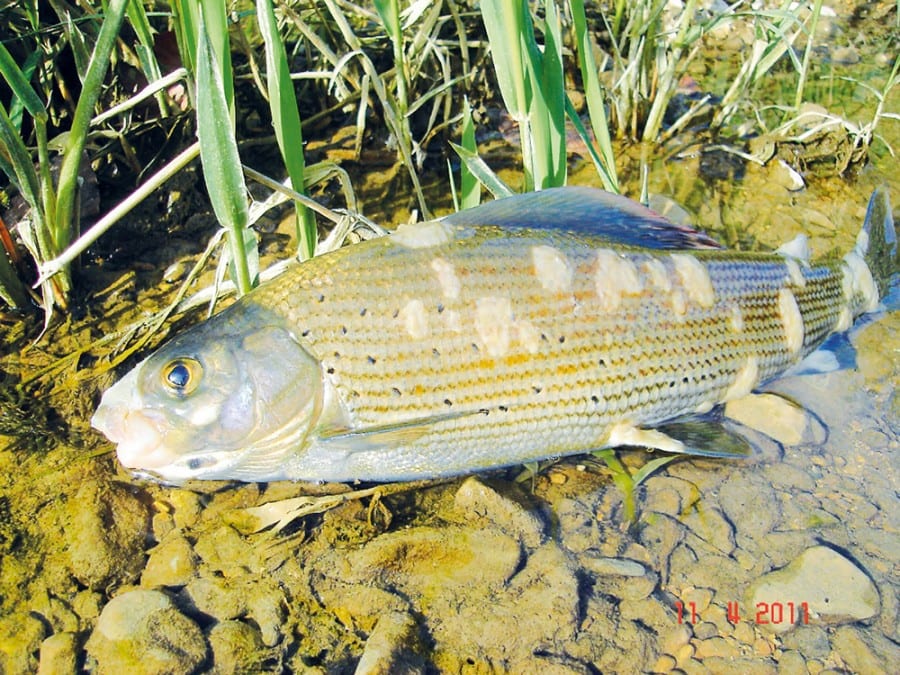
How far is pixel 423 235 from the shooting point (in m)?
3.03

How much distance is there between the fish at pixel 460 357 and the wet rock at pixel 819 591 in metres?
0.56

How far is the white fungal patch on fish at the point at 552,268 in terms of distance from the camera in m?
3.06

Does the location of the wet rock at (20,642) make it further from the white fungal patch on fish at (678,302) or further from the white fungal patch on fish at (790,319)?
the white fungal patch on fish at (790,319)

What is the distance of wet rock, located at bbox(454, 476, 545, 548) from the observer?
306 centimetres

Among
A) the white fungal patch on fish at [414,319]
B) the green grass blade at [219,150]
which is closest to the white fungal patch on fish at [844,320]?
the white fungal patch on fish at [414,319]

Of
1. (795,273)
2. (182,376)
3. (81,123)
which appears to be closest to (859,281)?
(795,273)

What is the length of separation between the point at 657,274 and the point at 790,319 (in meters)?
0.88

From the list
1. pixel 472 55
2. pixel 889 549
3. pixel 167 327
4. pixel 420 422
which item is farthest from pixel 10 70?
pixel 889 549

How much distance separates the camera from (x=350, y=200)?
3973mm

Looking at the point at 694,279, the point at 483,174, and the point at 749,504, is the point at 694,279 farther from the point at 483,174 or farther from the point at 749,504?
the point at 483,174

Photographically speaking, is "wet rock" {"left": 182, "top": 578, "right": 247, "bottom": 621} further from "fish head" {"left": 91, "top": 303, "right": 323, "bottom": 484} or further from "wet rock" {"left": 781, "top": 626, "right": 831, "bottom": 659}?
"wet rock" {"left": 781, "top": 626, "right": 831, "bottom": 659}

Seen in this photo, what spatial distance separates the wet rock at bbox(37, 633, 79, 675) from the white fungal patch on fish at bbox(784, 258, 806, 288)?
11.6 feet

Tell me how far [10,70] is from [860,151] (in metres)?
5.29

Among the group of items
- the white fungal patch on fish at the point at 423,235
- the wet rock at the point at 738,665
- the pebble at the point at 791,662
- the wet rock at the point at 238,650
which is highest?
the white fungal patch on fish at the point at 423,235
